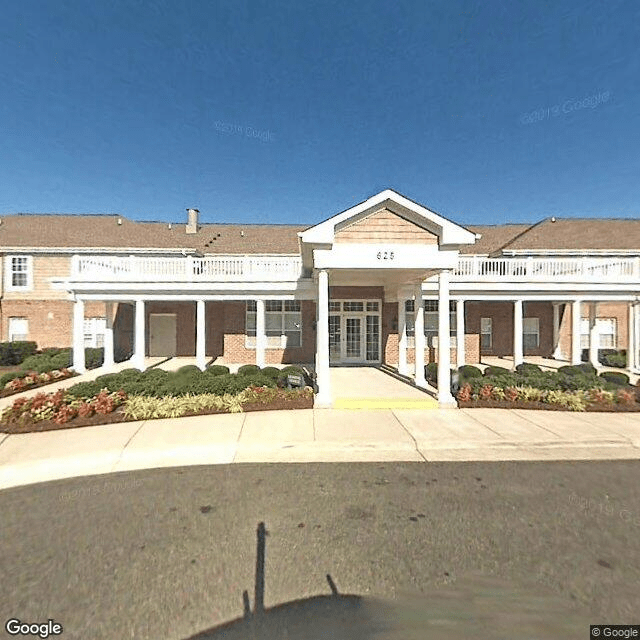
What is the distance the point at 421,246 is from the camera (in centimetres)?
937

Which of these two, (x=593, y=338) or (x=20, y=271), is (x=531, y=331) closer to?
(x=593, y=338)

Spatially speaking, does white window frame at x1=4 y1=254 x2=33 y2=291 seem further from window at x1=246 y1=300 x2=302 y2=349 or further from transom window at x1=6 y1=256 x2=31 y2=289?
window at x1=246 y1=300 x2=302 y2=349

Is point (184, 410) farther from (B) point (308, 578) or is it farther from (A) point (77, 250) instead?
(A) point (77, 250)

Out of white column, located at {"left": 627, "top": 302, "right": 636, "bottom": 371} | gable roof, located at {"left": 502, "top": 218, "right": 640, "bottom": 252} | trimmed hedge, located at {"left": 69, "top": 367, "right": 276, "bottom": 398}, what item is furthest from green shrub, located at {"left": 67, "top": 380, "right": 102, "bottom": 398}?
white column, located at {"left": 627, "top": 302, "right": 636, "bottom": 371}

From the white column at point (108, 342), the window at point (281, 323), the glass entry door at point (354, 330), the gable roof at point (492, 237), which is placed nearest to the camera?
the white column at point (108, 342)

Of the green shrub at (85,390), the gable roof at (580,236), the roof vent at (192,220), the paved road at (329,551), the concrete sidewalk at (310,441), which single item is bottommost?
the paved road at (329,551)

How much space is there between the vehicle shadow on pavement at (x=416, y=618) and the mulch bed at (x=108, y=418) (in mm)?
5736

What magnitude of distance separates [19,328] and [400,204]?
876 inches

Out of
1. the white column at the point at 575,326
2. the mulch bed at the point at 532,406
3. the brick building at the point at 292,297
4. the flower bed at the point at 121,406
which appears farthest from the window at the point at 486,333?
the flower bed at the point at 121,406

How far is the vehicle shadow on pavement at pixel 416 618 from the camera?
253 centimetres

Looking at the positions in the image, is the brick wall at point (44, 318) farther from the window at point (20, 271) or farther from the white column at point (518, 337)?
the white column at point (518, 337)

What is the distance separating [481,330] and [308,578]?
17572 millimetres

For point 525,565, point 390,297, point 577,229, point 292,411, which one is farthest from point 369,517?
point 577,229

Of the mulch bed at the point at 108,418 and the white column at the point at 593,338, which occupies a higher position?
the white column at the point at 593,338
